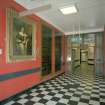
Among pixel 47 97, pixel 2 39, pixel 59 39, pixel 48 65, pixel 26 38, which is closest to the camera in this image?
pixel 2 39

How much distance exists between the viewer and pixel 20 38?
3.72 metres

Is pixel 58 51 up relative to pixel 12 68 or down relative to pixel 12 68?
up

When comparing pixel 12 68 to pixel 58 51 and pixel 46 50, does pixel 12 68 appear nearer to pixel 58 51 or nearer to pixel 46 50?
pixel 46 50

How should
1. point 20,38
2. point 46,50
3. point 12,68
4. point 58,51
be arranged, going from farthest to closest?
point 58,51 → point 46,50 → point 20,38 → point 12,68

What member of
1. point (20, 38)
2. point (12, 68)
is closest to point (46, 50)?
point (20, 38)

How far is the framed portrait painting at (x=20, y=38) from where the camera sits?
3295 mm

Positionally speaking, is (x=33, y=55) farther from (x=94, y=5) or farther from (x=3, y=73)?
(x=94, y=5)

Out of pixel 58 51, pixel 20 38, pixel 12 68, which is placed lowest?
pixel 12 68

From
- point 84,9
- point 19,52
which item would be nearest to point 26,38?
point 19,52

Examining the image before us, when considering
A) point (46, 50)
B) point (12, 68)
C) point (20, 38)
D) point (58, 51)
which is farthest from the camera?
point (58, 51)

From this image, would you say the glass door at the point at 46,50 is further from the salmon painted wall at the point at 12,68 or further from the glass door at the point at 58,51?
the glass door at the point at 58,51

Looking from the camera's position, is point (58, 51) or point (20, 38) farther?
point (58, 51)

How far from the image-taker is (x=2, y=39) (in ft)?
9.96

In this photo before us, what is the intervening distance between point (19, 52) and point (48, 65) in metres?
2.50
